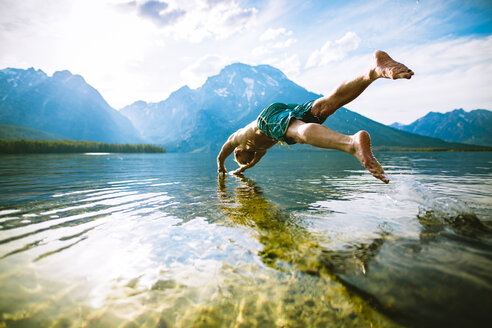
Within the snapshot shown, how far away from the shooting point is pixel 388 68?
3152 mm

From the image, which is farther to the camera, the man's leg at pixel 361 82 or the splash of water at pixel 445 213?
the splash of water at pixel 445 213

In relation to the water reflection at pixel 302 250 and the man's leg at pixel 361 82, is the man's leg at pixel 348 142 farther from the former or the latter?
the water reflection at pixel 302 250

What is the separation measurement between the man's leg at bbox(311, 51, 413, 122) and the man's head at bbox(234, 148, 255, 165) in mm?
3668

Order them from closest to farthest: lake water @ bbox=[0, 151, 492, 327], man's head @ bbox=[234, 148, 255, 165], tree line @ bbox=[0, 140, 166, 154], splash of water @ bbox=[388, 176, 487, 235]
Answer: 1. lake water @ bbox=[0, 151, 492, 327]
2. splash of water @ bbox=[388, 176, 487, 235]
3. man's head @ bbox=[234, 148, 255, 165]
4. tree line @ bbox=[0, 140, 166, 154]

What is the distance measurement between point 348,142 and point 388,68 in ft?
3.79

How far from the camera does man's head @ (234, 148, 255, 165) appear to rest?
781 cm

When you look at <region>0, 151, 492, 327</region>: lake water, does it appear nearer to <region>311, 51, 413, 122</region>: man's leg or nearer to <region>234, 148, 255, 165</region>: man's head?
<region>311, 51, 413, 122</region>: man's leg

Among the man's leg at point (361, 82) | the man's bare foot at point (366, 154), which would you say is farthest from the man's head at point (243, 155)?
the man's bare foot at point (366, 154)

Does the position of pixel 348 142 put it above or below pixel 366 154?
above

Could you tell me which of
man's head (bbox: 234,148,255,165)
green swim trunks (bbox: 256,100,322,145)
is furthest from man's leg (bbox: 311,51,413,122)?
man's head (bbox: 234,148,255,165)

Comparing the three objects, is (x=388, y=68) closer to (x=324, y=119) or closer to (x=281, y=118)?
(x=324, y=119)

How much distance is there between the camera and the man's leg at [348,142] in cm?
303

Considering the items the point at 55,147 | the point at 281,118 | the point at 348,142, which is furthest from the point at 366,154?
the point at 55,147

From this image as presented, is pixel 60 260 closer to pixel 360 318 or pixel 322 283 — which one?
pixel 322 283
